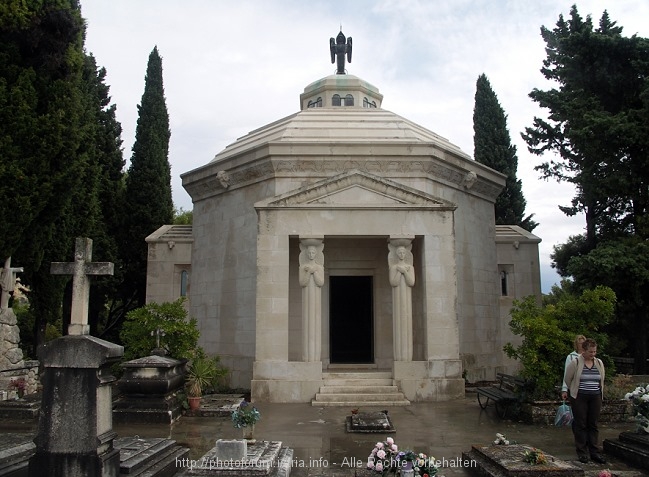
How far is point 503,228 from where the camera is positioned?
798 inches

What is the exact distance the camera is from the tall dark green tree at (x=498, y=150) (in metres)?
28.0

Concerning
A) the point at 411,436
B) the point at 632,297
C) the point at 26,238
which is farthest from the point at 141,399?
the point at 632,297

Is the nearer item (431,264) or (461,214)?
(431,264)

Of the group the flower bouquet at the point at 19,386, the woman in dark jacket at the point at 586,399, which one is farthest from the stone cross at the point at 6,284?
the woman in dark jacket at the point at 586,399

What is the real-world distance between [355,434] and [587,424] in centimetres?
374

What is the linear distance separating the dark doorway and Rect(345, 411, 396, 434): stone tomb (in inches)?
210

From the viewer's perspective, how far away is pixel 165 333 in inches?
508

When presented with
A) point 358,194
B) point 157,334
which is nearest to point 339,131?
point 358,194

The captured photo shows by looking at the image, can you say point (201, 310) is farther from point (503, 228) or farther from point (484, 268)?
point (503, 228)

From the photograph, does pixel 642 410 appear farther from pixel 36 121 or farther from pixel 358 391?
pixel 36 121

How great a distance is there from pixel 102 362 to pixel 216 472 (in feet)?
5.96

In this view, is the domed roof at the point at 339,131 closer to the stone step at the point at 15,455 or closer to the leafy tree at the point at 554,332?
the leafy tree at the point at 554,332

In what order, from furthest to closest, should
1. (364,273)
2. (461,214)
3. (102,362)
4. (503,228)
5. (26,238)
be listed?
(503,228) → (461,214) → (364,273) → (26,238) → (102,362)

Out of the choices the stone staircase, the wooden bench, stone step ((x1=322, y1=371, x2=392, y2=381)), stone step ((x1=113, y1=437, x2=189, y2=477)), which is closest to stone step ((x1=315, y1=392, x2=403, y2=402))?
the stone staircase
